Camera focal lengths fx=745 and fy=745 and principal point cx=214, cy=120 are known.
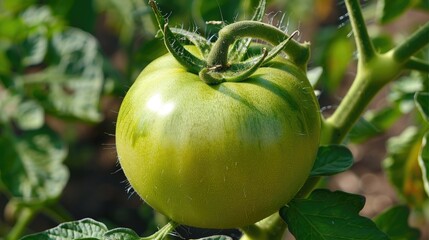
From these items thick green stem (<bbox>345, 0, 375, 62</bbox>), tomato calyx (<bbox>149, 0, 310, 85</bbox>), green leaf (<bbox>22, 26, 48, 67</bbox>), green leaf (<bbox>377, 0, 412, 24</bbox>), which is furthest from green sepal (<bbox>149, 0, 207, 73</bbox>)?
green leaf (<bbox>22, 26, 48, 67</bbox>)

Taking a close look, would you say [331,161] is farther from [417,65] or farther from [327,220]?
[417,65]

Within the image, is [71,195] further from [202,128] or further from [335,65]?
[202,128]

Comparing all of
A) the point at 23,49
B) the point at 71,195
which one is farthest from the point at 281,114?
the point at 71,195

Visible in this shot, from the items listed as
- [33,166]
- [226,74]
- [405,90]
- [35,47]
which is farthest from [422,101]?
[35,47]

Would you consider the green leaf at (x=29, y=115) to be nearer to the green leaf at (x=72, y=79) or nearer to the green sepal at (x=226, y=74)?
the green leaf at (x=72, y=79)

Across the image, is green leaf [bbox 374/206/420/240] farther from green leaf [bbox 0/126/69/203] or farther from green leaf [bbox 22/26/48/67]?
green leaf [bbox 22/26/48/67]

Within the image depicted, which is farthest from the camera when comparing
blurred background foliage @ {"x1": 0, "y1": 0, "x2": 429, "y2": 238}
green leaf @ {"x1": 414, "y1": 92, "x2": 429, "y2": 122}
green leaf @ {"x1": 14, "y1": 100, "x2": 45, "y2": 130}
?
green leaf @ {"x1": 14, "y1": 100, "x2": 45, "y2": 130}
